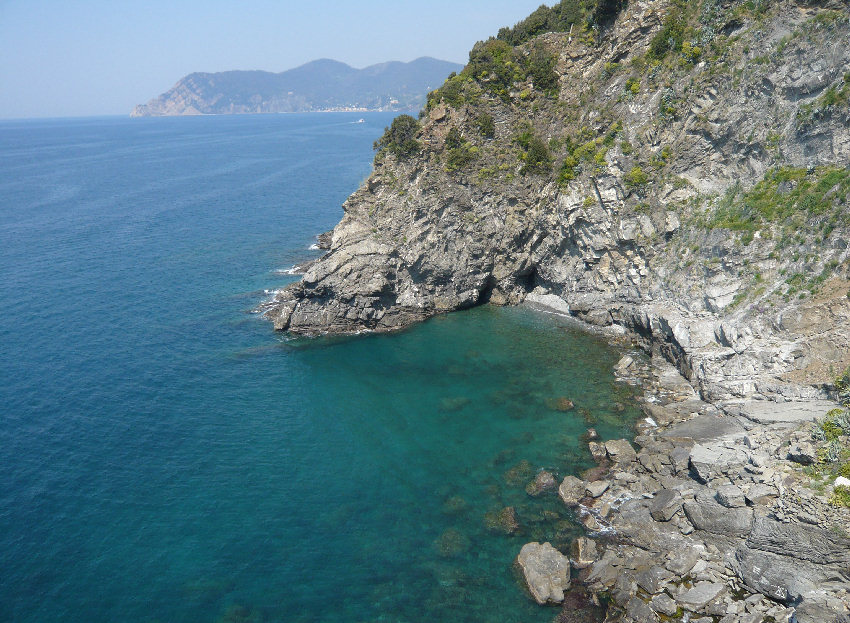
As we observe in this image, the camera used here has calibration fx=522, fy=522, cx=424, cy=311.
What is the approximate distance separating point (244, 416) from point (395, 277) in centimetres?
2361

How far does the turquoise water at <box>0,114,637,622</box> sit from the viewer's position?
2916 centimetres

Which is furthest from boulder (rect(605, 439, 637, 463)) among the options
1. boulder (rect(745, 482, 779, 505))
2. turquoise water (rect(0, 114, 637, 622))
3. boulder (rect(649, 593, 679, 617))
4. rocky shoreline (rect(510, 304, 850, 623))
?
boulder (rect(649, 593, 679, 617))

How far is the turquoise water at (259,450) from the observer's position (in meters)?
29.2

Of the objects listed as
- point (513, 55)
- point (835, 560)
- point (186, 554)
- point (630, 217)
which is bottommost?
point (186, 554)

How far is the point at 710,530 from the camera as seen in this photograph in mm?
29031

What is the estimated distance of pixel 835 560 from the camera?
23906 mm

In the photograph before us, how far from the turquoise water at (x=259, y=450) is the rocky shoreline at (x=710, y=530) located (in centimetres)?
244

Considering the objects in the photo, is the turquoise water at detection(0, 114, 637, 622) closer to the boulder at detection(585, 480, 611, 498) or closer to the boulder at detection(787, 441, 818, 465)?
the boulder at detection(585, 480, 611, 498)

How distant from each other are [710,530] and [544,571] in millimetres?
9580

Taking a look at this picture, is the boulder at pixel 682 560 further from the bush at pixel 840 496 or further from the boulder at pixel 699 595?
the bush at pixel 840 496

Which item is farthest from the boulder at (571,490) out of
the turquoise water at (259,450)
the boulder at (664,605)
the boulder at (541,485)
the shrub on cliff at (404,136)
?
the shrub on cliff at (404,136)

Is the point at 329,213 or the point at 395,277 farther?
the point at 329,213

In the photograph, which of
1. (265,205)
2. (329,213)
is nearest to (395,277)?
(329,213)

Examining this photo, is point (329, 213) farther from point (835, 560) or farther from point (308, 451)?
point (835, 560)
